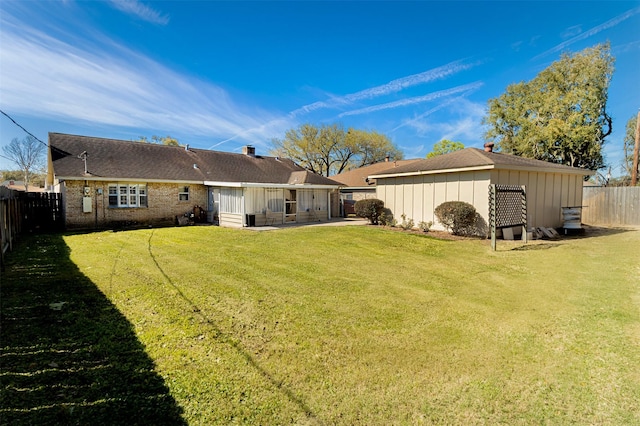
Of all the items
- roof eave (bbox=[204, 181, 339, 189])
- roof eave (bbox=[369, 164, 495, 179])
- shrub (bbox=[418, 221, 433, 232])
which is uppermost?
roof eave (bbox=[369, 164, 495, 179])

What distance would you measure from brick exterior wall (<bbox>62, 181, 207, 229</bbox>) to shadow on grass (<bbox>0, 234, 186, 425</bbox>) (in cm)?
1092

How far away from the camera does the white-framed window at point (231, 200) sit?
50.2ft

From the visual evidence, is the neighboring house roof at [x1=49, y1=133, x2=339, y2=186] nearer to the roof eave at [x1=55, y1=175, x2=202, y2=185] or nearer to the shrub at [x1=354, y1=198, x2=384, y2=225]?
the roof eave at [x1=55, y1=175, x2=202, y2=185]

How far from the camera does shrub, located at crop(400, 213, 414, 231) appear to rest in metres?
14.5

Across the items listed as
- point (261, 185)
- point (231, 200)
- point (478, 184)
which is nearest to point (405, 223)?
point (478, 184)

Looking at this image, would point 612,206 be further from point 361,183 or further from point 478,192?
point 361,183

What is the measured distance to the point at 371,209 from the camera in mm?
15898

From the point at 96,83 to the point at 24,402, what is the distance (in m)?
14.1

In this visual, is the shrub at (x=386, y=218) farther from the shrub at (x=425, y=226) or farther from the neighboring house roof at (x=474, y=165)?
the neighboring house roof at (x=474, y=165)

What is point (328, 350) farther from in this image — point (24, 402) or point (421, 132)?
point (421, 132)

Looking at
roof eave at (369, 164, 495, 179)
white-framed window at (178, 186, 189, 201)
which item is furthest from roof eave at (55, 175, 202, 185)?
roof eave at (369, 164, 495, 179)

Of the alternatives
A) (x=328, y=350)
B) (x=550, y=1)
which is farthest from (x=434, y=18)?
(x=328, y=350)

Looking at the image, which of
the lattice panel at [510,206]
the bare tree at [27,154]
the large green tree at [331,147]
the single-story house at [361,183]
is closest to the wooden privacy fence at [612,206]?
the lattice panel at [510,206]

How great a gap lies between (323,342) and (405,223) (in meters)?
12.0
